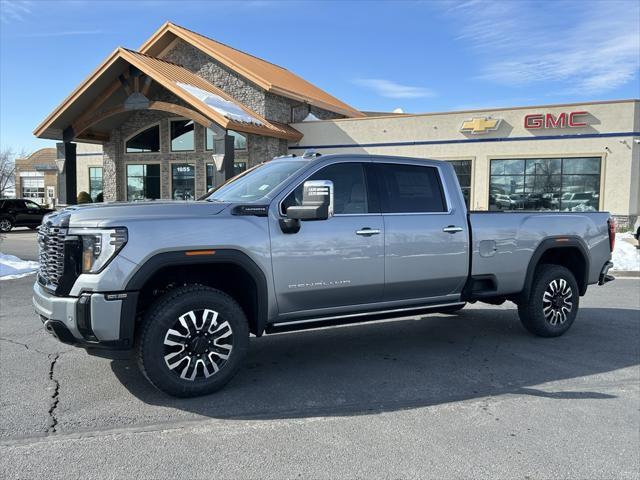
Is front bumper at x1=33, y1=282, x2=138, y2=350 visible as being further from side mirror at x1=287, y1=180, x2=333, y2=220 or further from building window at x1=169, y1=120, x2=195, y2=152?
building window at x1=169, y1=120, x2=195, y2=152

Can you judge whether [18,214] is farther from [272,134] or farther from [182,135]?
[272,134]

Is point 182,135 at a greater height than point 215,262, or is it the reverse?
point 182,135

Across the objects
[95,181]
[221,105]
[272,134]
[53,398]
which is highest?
[221,105]

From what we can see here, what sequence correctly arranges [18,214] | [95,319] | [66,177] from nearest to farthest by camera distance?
[95,319], [66,177], [18,214]

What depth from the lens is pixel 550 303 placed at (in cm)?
639

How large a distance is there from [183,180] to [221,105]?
5.83 m

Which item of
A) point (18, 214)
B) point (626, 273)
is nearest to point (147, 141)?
point (18, 214)

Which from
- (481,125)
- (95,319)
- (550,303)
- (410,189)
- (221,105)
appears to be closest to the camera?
Answer: (95,319)

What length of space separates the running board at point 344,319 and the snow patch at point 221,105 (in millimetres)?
16452

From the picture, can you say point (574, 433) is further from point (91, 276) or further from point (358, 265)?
point (91, 276)

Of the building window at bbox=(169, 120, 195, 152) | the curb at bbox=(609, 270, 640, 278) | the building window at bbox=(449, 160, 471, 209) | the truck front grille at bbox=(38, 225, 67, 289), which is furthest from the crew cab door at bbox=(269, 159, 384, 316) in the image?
the building window at bbox=(169, 120, 195, 152)

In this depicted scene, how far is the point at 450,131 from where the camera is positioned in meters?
23.3

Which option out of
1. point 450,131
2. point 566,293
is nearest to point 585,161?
point 450,131

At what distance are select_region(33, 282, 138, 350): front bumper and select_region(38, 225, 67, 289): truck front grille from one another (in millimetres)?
222
